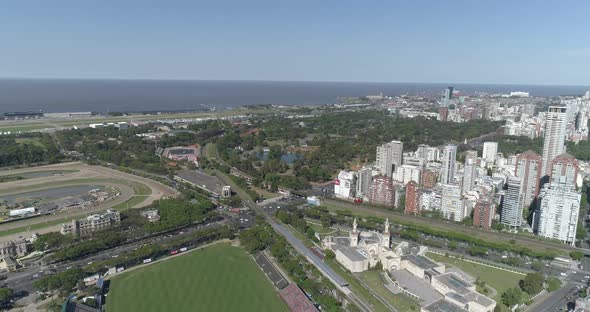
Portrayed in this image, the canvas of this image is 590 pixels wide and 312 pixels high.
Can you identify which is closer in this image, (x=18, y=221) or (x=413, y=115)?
(x=18, y=221)

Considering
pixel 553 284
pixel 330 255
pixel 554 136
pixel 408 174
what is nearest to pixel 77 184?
pixel 330 255

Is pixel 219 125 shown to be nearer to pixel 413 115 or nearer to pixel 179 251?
pixel 413 115

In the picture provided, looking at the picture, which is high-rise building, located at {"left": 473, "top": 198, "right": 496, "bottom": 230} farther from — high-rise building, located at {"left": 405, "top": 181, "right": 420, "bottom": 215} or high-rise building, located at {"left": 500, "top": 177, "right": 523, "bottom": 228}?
high-rise building, located at {"left": 405, "top": 181, "right": 420, "bottom": 215}

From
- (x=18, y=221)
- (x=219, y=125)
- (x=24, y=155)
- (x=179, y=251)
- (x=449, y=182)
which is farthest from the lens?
(x=219, y=125)

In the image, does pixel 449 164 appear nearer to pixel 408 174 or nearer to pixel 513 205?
pixel 408 174

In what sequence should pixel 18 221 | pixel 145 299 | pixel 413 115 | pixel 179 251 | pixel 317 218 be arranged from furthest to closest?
pixel 413 115, pixel 317 218, pixel 18 221, pixel 179 251, pixel 145 299

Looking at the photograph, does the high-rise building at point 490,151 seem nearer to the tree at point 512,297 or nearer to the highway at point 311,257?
the highway at point 311,257

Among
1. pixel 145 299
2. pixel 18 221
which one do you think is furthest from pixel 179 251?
pixel 18 221
